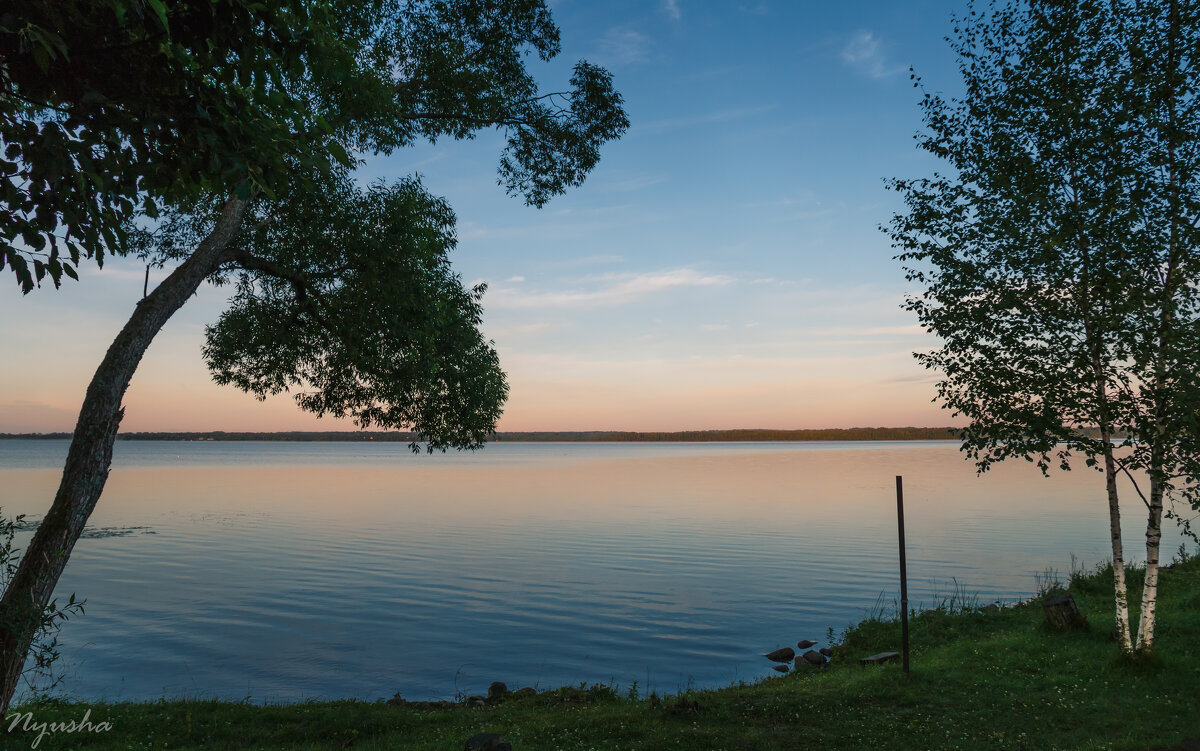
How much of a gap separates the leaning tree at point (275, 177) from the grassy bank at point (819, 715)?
4.90m

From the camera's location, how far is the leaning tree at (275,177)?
6.40 meters

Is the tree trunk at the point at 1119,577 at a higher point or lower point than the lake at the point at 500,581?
higher

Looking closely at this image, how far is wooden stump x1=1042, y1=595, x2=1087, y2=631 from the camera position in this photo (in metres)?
17.2

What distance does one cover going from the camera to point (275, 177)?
7191 millimetres

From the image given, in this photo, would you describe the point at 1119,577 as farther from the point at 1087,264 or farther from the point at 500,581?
the point at 500,581

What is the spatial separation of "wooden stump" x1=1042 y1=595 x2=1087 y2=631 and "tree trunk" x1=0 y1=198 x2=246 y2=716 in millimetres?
20166

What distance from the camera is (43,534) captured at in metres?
9.60

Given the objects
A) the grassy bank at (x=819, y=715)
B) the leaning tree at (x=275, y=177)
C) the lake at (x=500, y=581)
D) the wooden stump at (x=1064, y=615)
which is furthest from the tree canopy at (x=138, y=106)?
the wooden stump at (x=1064, y=615)

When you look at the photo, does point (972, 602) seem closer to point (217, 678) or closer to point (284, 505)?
point (217, 678)

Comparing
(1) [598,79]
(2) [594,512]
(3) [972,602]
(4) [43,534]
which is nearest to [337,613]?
(4) [43,534]

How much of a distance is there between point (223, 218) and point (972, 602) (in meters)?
27.0

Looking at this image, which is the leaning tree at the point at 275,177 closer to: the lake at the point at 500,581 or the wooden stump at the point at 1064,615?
the lake at the point at 500,581

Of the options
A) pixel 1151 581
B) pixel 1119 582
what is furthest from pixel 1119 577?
pixel 1151 581

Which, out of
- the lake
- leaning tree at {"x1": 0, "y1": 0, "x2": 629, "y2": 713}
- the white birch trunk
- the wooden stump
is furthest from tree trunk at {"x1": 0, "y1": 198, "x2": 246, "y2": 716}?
the wooden stump
